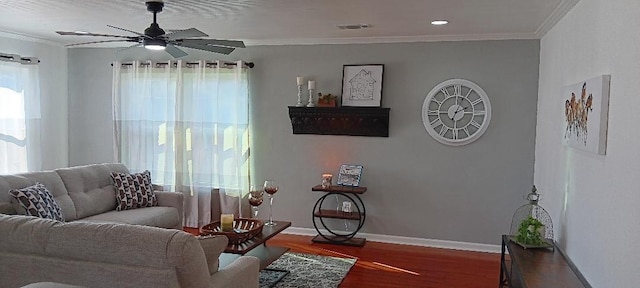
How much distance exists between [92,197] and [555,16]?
4559 millimetres

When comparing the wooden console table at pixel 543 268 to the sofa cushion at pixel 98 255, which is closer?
the sofa cushion at pixel 98 255

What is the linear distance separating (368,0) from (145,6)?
1.86m

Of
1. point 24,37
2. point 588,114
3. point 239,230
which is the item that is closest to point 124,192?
point 239,230

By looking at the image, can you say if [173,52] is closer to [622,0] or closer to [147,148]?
[147,148]

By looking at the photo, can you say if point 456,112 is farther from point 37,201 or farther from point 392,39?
point 37,201

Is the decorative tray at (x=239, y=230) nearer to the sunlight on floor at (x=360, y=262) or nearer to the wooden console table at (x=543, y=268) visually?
the sunlight on floor at (x=360, y=262)

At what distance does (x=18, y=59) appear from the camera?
6.03 m

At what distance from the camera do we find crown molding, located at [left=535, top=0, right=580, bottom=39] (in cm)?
358

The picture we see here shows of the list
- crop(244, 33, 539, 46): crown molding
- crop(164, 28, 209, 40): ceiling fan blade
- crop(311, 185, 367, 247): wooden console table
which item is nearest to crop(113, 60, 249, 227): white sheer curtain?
crop(244, 33, 539, 46): crown molding

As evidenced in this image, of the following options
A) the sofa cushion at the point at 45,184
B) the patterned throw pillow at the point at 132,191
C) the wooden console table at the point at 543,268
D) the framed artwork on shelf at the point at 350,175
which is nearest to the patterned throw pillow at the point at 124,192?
the patterned throw pillow at the point at 132,191

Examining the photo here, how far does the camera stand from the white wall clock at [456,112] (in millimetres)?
5406

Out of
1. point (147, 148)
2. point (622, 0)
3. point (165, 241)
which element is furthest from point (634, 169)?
point (147, 148)

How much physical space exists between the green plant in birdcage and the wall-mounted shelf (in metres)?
2.44

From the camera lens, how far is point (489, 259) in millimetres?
5238
